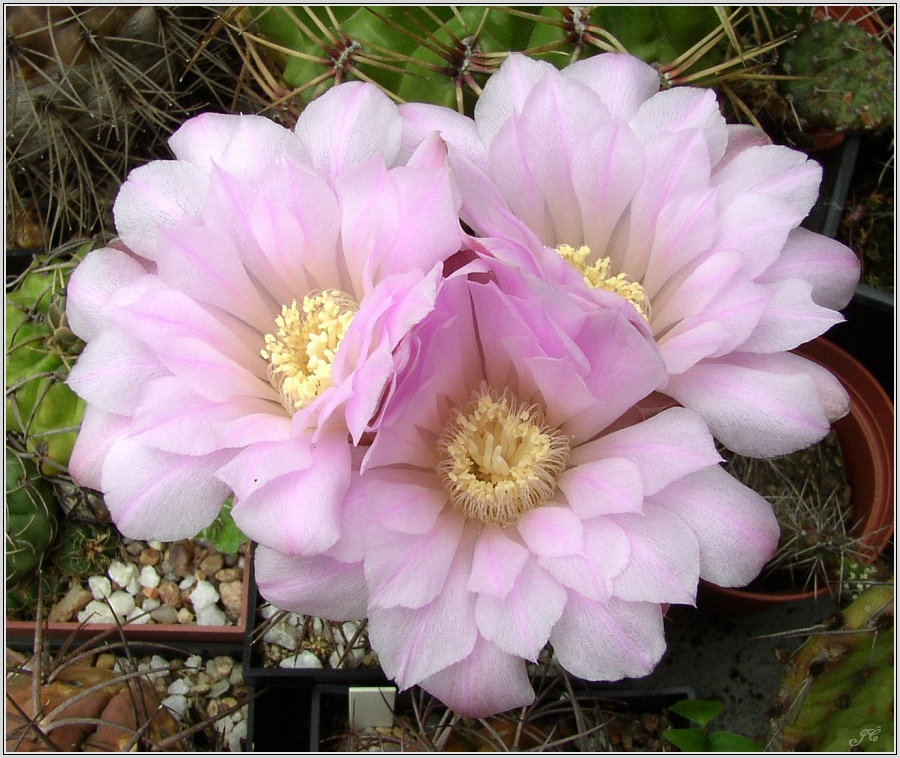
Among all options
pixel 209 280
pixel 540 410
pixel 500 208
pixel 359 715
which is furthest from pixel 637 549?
pixel 359 715

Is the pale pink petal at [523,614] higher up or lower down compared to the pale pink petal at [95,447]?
lower down

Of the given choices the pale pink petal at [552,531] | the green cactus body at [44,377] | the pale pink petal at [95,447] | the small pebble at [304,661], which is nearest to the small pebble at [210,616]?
the small pebble at [304,661]

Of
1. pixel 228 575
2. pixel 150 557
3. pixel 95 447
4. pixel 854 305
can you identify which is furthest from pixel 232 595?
pixel 854 305

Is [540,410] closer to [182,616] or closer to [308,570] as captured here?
[308,570]

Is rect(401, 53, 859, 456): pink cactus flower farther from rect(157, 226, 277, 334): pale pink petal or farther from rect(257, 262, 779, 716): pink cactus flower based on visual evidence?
rect(157, 226, 277, 334): pale pink petal

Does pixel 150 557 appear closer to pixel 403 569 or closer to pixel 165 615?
pixel 165 615

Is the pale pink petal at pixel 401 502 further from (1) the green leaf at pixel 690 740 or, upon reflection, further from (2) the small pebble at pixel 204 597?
(2) the small pebble at pixel 204 597
